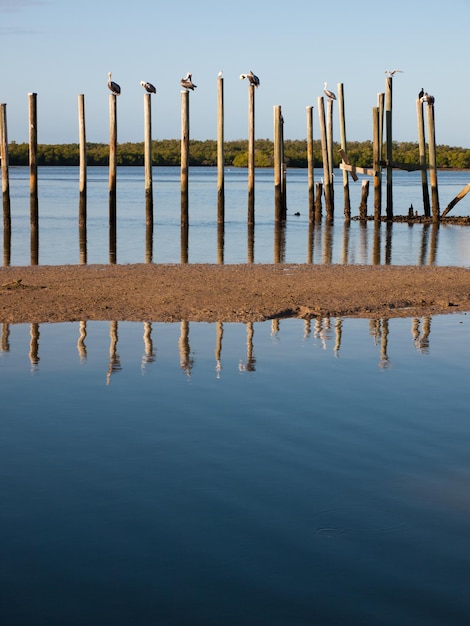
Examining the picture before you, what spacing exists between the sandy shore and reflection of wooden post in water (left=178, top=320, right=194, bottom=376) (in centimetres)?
61

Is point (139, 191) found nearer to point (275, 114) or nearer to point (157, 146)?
point (275, 114)

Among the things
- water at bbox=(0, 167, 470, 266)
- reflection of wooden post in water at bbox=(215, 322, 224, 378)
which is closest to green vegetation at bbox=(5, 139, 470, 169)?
water at bbox=(0, 167, 470, 266)

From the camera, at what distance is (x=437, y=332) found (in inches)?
468

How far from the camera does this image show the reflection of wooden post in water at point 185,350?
985cm

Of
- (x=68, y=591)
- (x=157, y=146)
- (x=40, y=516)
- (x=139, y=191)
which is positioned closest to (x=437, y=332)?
(x=40, y=516)

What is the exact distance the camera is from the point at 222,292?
14.5m

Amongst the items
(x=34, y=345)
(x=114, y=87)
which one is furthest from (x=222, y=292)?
(x=114, y=87)

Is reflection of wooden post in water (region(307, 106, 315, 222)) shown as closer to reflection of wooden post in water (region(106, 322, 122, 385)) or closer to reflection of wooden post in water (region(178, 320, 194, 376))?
reflection of wooden post in water (region(178, 320, 194, 376))

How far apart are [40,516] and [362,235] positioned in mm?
23430

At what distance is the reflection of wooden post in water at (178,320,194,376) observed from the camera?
9852 millimetres

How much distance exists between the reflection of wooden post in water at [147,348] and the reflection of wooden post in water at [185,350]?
299 mm

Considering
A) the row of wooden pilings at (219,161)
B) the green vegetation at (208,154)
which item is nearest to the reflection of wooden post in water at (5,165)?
the row of wooden pilings at (219,161)

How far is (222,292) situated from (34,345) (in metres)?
4.13

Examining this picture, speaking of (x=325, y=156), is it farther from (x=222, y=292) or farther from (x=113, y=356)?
(x=113, y=356)
